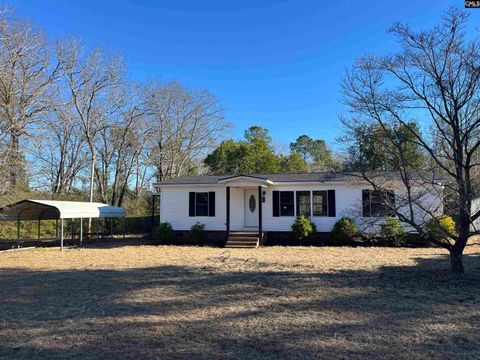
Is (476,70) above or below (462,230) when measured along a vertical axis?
above

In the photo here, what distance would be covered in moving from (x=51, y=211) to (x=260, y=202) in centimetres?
1026

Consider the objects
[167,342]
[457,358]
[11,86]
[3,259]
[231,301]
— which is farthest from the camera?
[11,86]

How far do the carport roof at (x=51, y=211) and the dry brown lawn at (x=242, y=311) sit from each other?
16.8 feet

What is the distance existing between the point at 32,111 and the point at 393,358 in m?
20.6

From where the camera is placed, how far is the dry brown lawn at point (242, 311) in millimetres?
4387

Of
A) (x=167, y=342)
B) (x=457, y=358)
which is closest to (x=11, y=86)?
(x=167, y=342)

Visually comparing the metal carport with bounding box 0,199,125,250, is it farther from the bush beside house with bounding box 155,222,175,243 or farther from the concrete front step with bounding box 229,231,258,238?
the concrete front step with bounding box 229,231,258,238

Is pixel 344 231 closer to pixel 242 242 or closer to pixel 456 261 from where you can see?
pixel 242 242

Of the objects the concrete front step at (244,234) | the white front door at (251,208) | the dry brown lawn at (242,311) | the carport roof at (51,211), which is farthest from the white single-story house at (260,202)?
the dry brown lawn at (242,311)

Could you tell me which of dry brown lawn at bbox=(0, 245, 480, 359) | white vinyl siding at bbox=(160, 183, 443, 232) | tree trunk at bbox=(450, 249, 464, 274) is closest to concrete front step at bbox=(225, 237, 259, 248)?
white vinyl siding at bbox=(160, 183, 443, 232)

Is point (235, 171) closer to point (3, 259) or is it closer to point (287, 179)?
point (287, 179)

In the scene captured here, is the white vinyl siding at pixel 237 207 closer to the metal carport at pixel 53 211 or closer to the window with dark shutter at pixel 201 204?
the window with dark shutter at pixel 201 204

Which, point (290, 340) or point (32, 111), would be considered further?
point (32, 111)

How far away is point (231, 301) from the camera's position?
6570 millimetres
